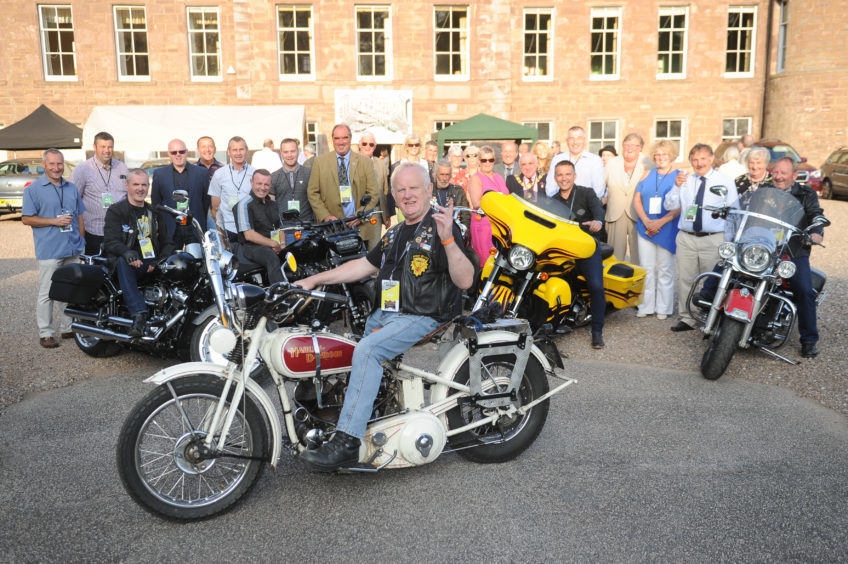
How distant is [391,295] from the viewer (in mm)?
3797

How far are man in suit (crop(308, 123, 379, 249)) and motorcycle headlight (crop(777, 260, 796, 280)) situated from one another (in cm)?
441

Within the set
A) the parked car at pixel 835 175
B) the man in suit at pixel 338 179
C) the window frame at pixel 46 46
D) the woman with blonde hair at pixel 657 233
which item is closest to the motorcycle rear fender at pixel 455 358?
the woman with blonde hair at pixel 657 233

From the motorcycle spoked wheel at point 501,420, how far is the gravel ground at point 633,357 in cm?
206

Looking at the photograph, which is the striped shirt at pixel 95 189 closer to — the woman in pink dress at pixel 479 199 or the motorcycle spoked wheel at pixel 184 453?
the woman in pink dress at pixel 479 199

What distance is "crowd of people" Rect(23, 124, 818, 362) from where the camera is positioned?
650 cm

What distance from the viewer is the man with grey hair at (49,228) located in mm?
6734

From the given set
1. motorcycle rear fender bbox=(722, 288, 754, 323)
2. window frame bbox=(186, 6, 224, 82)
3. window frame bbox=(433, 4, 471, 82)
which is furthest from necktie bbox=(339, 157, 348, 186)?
window frame bbox=(186, 6, 224, 82)

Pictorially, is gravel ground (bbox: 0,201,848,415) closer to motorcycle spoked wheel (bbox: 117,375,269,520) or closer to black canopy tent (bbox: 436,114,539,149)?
motorcycle spoked wheel (bbox: 117,375,269,520)

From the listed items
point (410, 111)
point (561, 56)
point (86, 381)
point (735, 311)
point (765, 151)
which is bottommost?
point (86, 381)

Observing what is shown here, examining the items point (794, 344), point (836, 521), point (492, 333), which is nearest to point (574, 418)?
point (492, 333)

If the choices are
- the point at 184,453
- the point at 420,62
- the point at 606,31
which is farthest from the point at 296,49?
the point at 184,453

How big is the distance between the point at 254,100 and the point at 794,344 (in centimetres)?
2081

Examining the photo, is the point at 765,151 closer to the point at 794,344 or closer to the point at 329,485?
the point at 794,344

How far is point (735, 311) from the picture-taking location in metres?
5.63
